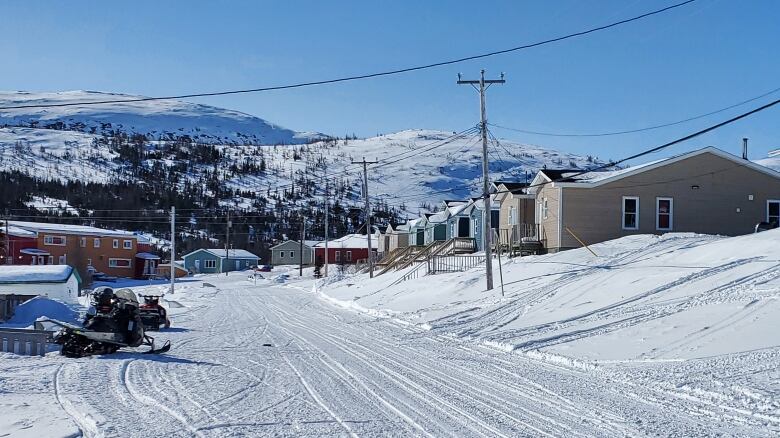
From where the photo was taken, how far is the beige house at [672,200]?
1431 inches

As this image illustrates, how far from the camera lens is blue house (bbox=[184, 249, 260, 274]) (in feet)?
378

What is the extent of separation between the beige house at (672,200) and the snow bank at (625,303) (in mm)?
2843

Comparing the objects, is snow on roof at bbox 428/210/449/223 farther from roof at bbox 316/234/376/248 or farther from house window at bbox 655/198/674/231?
roof at bbox 316/234/376/248

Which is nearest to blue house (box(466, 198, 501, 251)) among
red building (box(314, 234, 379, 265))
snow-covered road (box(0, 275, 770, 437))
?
snow-covered road (box(0, 275, 770, 437))

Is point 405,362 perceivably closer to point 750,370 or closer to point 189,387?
point 189,387

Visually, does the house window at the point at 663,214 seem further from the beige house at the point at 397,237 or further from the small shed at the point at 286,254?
the small shed at the point at 286,254

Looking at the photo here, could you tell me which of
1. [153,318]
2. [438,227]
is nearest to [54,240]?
[438,227]

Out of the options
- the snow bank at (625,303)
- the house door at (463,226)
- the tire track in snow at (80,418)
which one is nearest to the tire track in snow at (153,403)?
the tire track in snow at (80,418)

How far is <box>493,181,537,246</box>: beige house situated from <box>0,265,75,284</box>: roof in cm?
2355

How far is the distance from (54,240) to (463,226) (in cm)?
4425

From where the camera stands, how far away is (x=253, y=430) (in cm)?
848

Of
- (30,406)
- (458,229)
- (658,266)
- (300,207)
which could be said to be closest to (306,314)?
(658,266)

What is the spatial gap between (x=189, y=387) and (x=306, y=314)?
20179 mm

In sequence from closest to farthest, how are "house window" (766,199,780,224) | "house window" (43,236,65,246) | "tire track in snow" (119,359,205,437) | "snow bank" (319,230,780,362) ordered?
1. "tire track in snow" (119,359,205,437)
2. "snow bank" (319,230,780,362)
3. "house window" (766,199,780,224)
4. "house window" (43,236,65,246)
